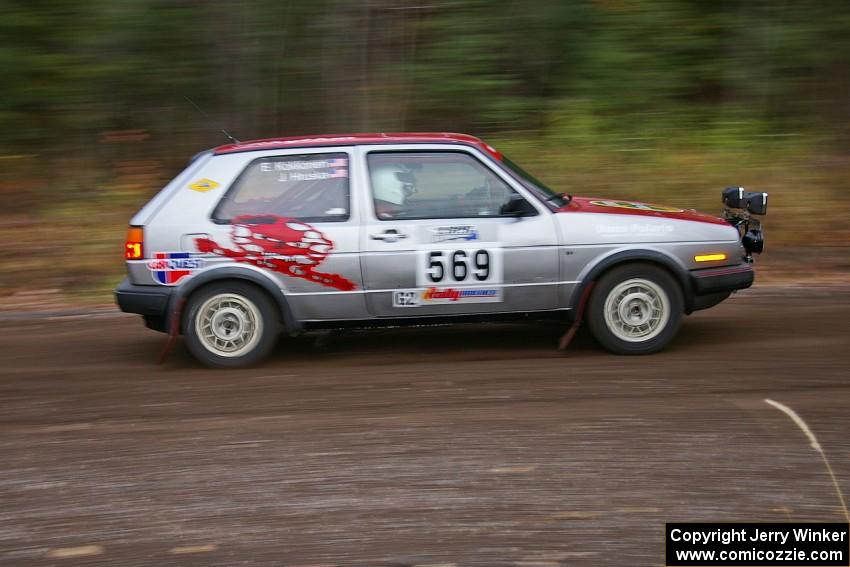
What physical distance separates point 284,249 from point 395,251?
2.56 feet

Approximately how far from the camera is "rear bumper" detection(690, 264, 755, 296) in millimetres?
6660

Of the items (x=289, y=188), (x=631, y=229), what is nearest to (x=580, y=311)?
(x=631, y=229)

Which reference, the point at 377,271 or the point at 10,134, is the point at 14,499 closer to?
the point at 377,271

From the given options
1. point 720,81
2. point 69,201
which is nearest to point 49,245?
point 69,201

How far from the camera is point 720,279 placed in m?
6.70

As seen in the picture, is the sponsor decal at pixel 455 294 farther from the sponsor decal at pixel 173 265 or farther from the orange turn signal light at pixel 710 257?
the sponsor decal at pixel 173 265

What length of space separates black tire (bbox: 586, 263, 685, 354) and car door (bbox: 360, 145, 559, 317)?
345 mm

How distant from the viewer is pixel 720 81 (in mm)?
13695

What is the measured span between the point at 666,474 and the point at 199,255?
11.9 feet

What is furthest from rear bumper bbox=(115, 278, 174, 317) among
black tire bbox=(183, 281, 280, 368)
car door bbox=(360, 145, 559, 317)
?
car door bbox=(360, 145, 559, 317)

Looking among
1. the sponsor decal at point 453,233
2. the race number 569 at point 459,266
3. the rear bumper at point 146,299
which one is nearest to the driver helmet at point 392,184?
the sponsor decal at point 453,233

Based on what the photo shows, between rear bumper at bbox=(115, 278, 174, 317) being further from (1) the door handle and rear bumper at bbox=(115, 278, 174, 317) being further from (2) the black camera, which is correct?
(2) the black camera

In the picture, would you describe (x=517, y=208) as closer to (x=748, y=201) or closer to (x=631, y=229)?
(x=631, y=229)

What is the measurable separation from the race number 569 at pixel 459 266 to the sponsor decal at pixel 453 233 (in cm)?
8
